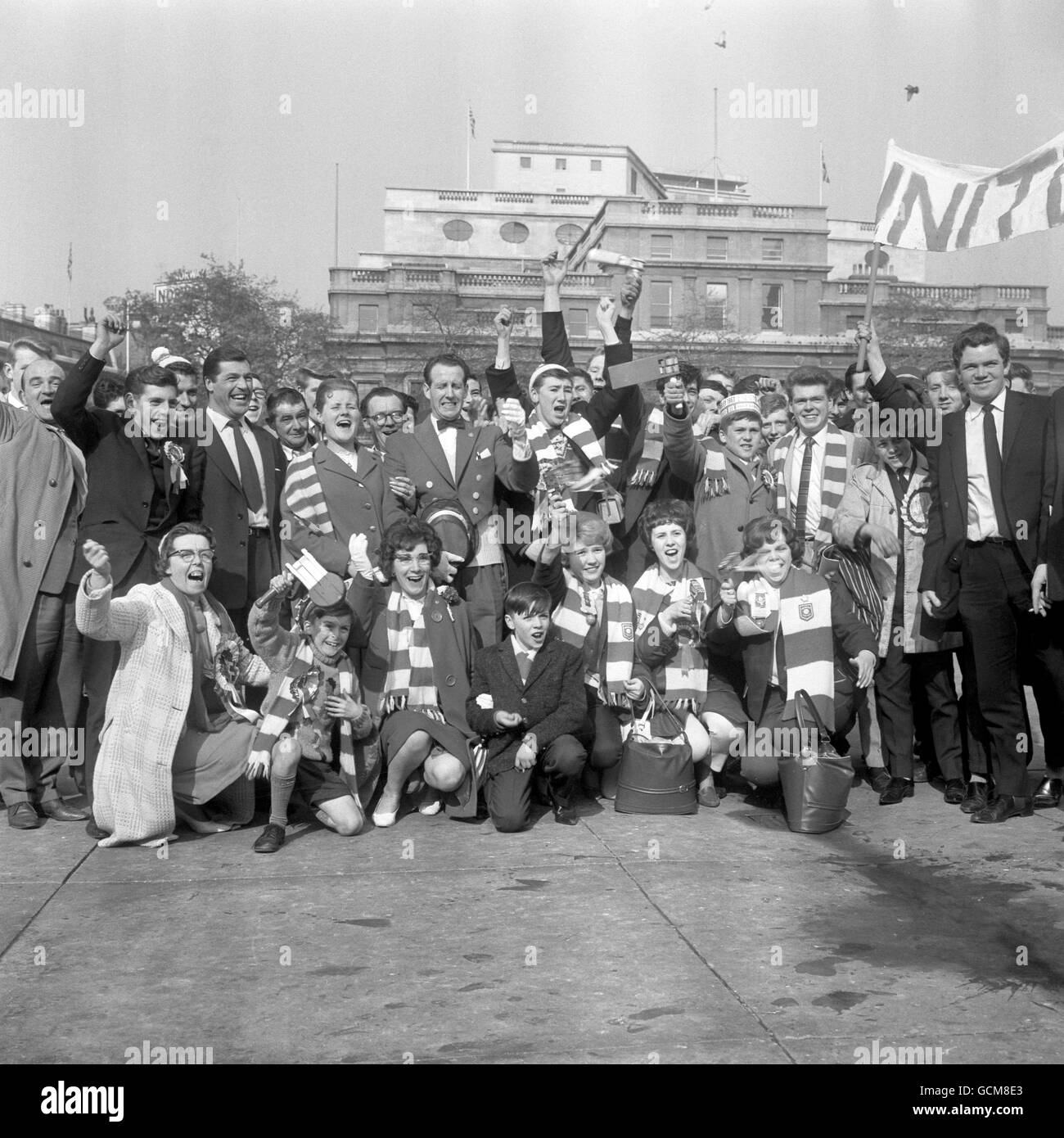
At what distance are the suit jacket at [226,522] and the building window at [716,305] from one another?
5559 centimetres

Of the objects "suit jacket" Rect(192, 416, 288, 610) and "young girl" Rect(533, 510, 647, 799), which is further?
"suit jacket" Rect(192, 416, 288, 610)

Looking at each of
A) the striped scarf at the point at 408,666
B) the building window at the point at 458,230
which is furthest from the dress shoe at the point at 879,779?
the building window at the point at 458,230

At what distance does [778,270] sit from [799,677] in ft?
200

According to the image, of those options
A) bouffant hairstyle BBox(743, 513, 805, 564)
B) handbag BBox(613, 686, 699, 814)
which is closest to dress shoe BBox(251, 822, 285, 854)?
handbag BBox(613, 686, 699, 814)

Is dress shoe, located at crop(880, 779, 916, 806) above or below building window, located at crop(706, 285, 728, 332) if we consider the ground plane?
below

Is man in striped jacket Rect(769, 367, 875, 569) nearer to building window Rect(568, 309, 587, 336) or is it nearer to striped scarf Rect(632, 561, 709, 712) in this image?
striped scarf Rect(632, 561, 709, 712)

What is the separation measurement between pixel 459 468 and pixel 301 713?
168cm

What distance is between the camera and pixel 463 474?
23.2ft

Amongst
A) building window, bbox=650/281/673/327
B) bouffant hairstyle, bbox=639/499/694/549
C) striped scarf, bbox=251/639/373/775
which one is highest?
building window, bbox=650/281/673/327

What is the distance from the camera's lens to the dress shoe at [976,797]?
622cm

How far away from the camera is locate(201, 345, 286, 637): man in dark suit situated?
6.80 m

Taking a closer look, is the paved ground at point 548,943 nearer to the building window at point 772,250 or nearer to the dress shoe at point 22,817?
the dress shoe at point 22,817

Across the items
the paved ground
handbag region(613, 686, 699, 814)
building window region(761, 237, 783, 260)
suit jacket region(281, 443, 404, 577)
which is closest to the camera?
the paved ground

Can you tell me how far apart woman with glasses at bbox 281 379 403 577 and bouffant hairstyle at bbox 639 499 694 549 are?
4.13 ft
